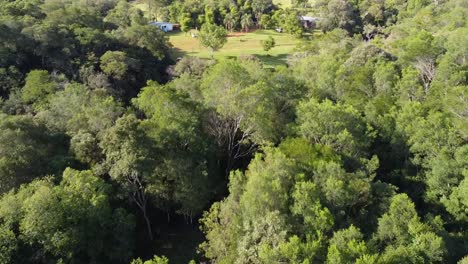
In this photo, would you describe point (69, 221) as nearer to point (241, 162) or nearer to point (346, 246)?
point (346, 246)

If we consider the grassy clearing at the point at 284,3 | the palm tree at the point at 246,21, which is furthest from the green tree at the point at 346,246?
the grassy clearing at the point at 284,3

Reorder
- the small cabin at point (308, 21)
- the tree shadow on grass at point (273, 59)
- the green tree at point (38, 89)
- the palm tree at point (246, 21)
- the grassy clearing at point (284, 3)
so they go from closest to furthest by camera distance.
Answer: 1. the green tree at point (38, 89)
2. the tree shadow on grass at point (273, 59)
3. the palm tree at point (246, 21)
4. the small cabin at point (308, 21)
5. the grassy clearing at point (284, 3)

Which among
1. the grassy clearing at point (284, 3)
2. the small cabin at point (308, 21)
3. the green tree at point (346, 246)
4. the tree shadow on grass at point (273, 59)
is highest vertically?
the grassy clearing at point (284, 3)

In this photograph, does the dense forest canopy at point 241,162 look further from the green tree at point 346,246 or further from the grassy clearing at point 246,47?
the grassy clearing at point 246,47

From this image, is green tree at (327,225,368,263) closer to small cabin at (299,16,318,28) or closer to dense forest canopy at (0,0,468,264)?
dense forest canopy at (0,0,468,264)

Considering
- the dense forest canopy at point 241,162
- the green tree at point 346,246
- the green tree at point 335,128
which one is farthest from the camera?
the green tree at point 335,128

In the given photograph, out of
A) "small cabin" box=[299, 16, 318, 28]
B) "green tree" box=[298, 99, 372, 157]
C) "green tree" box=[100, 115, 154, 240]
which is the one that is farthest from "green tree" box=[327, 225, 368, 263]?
"small cabin" box=[299, 16, 318, 28]
